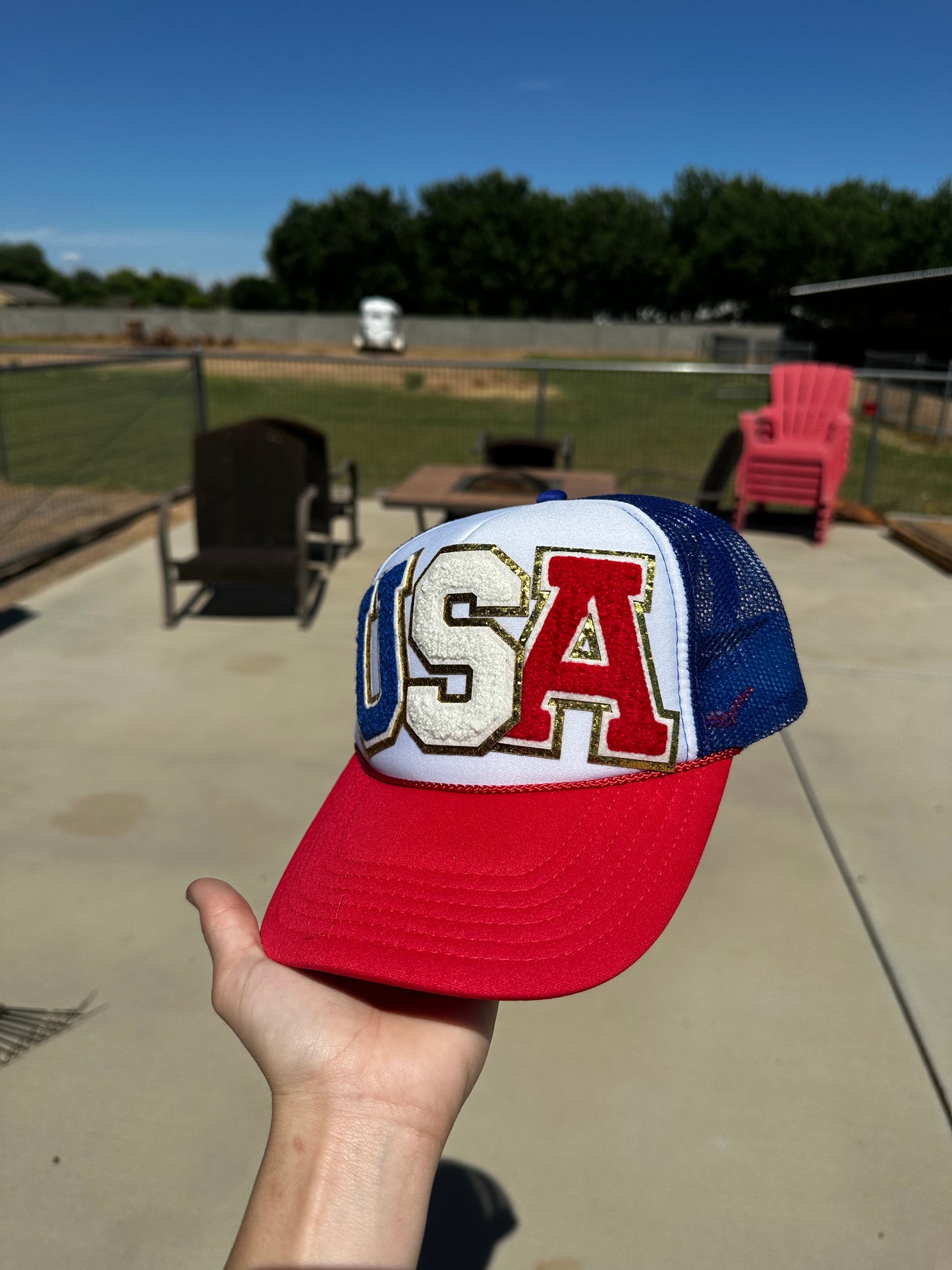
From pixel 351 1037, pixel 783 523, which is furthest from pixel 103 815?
pixel 783 523

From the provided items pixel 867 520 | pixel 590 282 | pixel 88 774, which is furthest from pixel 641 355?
pixel 88 774

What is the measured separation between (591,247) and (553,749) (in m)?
60.1

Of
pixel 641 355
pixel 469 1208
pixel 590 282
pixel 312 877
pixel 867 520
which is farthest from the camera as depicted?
pixel 590 282

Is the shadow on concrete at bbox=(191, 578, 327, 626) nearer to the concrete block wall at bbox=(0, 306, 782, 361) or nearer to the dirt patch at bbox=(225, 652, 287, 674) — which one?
the dirt patch at bbox=(225, 652, 287, 674)

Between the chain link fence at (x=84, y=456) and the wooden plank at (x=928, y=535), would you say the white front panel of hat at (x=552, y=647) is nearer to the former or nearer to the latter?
the chain link fence at (x=84, y=456)

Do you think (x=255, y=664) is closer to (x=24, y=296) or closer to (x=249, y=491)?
(x=249, y=491)

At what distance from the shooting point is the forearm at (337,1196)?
2.99 ft

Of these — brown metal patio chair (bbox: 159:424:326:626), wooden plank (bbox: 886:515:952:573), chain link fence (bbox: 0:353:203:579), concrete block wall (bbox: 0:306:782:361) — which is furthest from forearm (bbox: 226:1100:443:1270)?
concrete block wall (bbox: 0:306:782:361)

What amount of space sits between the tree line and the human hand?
189 feet

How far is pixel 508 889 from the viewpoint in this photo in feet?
3.50

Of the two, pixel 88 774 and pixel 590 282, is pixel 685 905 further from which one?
pixel 590 282

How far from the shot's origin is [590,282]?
56.6 meters

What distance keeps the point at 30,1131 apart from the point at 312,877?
1.41 metres

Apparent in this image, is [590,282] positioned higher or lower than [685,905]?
higher
